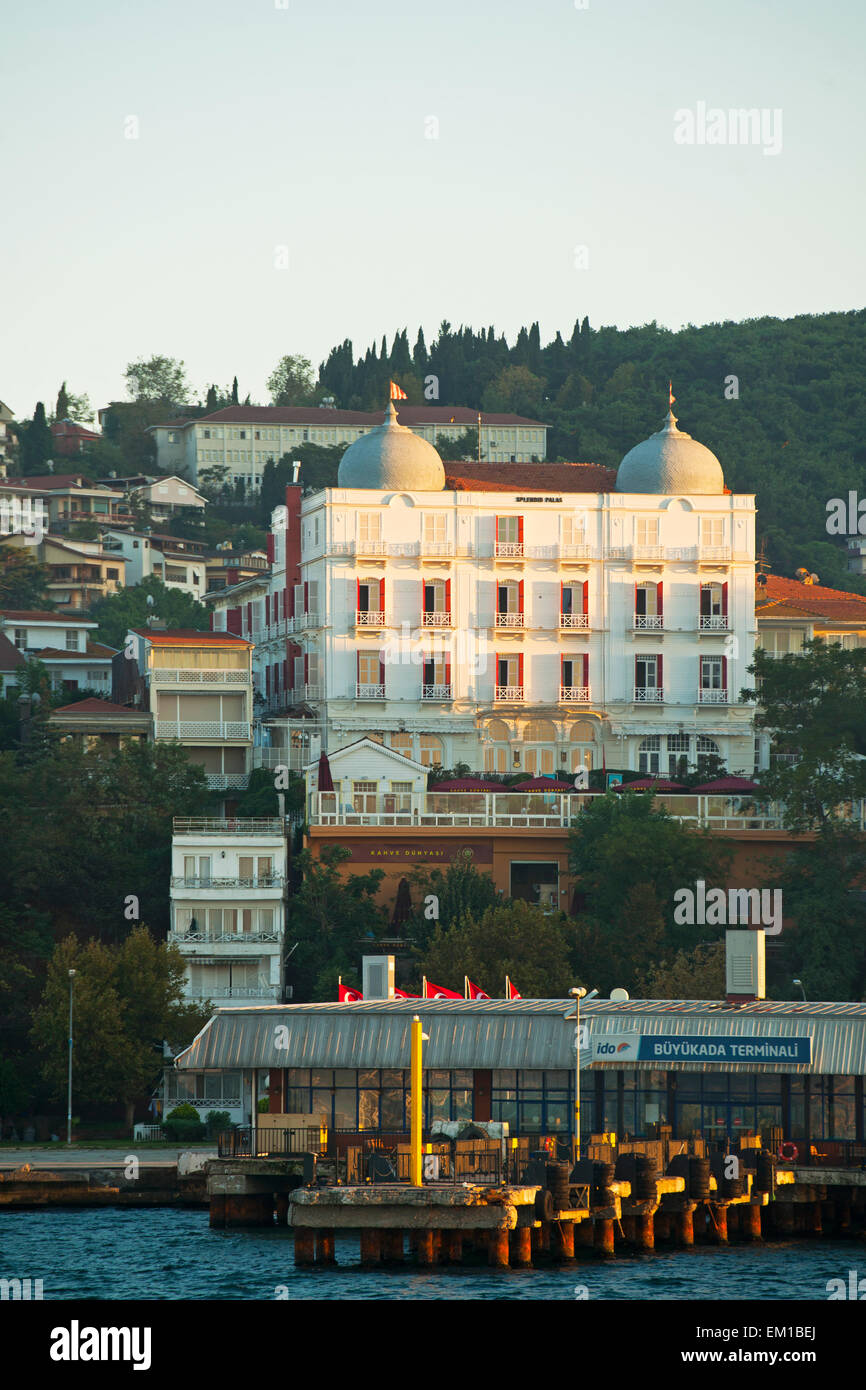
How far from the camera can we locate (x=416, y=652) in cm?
9988

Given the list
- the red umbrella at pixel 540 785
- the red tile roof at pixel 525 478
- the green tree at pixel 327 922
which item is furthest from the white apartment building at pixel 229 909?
the red tile roof at pixel 525 478

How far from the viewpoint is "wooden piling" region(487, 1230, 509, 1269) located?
158ft

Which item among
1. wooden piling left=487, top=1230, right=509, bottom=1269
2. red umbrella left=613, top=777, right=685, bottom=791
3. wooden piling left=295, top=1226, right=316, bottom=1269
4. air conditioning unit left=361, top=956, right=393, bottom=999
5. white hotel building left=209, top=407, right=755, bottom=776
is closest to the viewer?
wooden piling left=487, top=1230, right=509, bottom=1269

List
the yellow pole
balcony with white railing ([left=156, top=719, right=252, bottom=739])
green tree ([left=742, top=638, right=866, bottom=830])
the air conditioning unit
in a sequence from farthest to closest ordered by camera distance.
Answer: balcony with white railing ([left=156, top=719, right=252, bottom=739]), green tree ([left=742, top=638, right=866, bottom=830]), the air conditioning unit, the yellow pole

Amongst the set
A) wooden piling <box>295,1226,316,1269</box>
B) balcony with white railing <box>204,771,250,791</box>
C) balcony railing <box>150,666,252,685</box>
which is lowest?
wooden piling <box>295,1226,316,1269</box>

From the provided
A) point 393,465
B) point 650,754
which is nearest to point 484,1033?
point 650,754

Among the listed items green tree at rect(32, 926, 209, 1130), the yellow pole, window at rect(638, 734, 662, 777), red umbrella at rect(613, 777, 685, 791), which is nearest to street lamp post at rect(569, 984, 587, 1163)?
the yellow pole

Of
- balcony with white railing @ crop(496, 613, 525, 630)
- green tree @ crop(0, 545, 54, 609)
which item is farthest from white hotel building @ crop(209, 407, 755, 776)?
green tree @ crop(0, 545, 54, 609)

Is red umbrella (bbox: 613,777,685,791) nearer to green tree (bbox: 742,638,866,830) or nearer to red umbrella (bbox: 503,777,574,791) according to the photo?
red umbrella (bbox: 503,777,574,791)

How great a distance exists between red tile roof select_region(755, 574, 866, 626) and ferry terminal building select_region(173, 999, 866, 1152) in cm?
5147

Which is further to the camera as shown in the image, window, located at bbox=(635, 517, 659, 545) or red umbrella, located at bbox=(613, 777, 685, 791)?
window, located at bbox=(635, 517, 659, 545)

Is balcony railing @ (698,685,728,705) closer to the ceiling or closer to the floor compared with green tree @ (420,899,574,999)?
closer to the ceiling

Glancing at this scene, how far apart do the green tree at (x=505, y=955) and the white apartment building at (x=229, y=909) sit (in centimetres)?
780
